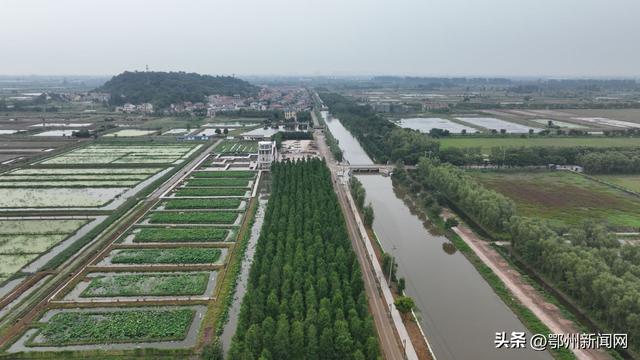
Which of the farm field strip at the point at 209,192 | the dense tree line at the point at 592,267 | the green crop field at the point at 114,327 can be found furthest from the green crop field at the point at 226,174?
the dense tree line at the point at 592,267

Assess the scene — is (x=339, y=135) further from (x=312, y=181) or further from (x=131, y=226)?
(x=131, y=226)

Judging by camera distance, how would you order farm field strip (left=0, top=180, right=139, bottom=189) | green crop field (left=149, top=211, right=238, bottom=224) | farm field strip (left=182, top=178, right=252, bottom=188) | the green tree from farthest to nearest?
farm field strip (left=182, top=178, right=252, bottom=188), farm field strip (left=0, top=180, right=139, bottom=189), green crop field (left=149, top=211, right=238, bottom=224), the green tree

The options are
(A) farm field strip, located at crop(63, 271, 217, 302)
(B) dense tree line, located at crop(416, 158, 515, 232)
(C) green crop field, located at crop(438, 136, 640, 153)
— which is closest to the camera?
(A) farm field strip, located at crop(63, 271, 217, 302)

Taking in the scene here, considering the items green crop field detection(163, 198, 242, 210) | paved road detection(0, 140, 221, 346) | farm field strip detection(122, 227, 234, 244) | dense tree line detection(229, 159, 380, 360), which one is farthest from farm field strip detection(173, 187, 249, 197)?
dense tree line detection(229, 159, 380, 360)

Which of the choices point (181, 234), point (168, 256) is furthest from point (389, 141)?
point (168, 256)

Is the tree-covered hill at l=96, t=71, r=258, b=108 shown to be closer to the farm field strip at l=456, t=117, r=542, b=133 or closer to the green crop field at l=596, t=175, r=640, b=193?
the farm field strip at l=456, t=117, r=542, b=133

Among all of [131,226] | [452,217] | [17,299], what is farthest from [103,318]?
[452,217]

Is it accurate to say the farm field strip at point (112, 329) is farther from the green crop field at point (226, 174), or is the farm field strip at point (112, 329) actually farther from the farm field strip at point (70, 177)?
the farm field strip at point (70, 177)
